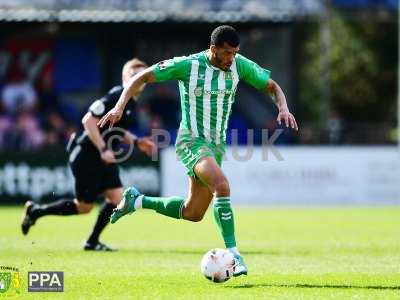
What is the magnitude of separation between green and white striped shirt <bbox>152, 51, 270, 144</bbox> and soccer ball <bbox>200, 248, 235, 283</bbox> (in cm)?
141

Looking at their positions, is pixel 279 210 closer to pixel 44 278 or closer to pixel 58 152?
pixel 58 152

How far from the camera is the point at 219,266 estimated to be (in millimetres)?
8992

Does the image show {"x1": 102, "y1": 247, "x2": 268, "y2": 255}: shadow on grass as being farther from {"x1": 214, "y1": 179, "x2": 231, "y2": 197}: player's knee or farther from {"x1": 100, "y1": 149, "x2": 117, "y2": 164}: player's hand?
{"x1": 214, "y1": 179, "x2": 231, "y2": 197}: player's knee

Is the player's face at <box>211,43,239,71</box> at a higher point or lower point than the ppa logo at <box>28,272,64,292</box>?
higher

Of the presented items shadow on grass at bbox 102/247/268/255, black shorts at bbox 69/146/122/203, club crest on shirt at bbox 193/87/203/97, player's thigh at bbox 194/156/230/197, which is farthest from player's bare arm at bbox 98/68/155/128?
black shorts at bbox 69/146/122/203

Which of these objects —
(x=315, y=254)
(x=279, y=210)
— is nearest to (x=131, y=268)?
(x=315, y=254)

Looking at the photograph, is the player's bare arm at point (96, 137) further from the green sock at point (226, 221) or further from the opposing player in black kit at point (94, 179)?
the green sock at point (226, 221)

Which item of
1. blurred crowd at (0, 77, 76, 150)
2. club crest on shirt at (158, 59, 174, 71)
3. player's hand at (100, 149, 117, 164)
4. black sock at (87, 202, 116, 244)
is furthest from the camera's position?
blurred crowd at (0, 77, 76, 150)

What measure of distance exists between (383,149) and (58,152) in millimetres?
7520

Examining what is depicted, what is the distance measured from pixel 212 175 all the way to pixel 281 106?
3.38ft

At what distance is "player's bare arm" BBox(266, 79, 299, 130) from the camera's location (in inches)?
379

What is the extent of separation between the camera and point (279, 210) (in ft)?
73.2

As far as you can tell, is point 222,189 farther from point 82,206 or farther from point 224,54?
point 82,206

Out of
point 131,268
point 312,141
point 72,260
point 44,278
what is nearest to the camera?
point 44,278
